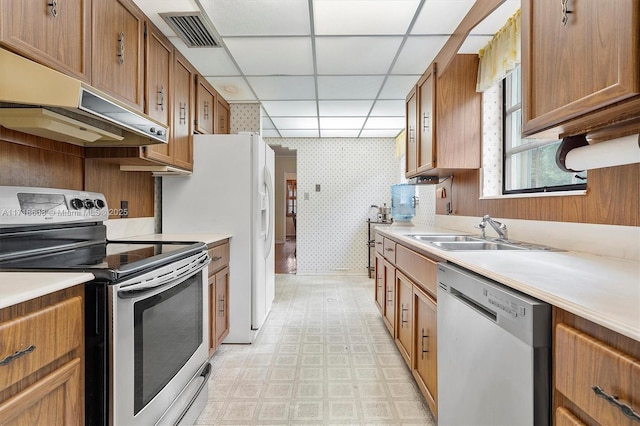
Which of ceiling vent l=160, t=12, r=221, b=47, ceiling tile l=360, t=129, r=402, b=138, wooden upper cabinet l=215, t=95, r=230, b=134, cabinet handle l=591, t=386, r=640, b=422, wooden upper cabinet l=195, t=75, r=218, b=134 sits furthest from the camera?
ceiling tile l=360, t=129, r=402, b=138

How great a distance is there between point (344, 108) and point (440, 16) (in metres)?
1.87

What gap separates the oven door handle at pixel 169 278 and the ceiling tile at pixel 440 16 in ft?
6.68

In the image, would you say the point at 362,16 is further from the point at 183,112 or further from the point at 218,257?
the point at 218,257

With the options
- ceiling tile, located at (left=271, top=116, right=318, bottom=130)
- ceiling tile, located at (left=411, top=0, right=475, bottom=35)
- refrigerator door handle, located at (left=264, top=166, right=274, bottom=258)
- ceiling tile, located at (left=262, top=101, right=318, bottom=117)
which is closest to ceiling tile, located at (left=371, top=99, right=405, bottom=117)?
ceiling tile, located at (left=262, top=101, right=318, bottom=117)

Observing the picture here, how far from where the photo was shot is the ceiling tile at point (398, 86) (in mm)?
3004

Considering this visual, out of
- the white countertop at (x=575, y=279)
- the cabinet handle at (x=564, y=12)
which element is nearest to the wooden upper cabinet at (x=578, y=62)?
the cabinet handle at (x=564, y=12)

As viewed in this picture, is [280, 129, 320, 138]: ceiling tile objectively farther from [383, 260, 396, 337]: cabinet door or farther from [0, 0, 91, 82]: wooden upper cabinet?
[0, 0, 91, 82]: wooden upper cabinet

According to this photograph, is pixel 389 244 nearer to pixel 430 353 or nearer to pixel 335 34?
pixel 430 353

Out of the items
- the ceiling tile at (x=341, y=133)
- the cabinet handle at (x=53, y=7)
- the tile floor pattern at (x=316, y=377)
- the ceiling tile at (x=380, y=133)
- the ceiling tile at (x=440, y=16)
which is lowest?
the tile floor pattern at (x=316, y=377)

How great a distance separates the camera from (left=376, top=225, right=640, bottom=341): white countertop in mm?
635

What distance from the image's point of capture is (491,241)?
1.92 meters

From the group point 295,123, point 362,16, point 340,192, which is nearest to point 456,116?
point 362,16

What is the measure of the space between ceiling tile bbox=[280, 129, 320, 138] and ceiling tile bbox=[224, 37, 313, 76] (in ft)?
6.78

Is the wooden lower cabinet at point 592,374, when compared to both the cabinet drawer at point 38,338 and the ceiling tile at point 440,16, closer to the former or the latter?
the cabinet drawer at point 38,338
